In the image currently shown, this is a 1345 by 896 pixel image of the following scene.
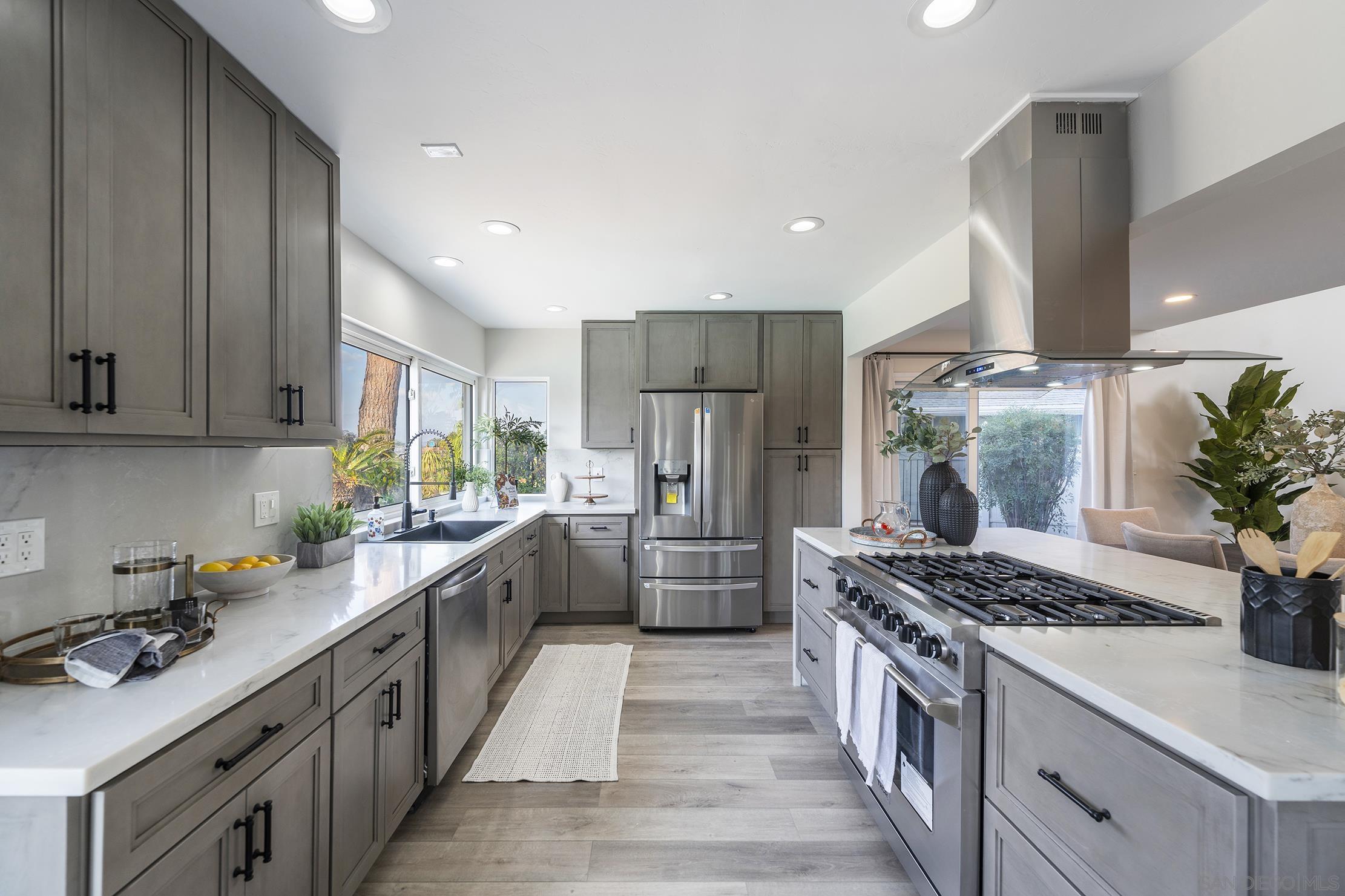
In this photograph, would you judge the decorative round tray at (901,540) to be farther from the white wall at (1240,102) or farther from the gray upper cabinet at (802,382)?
the gray upper cabinet at (802,382)

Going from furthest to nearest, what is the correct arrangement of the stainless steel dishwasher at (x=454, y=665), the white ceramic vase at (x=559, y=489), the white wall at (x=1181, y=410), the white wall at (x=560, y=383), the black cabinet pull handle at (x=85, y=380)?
the white wall at (x=1181, y=410) < the white wall at (x=560, y=383) < the white ceramic vase at (x=559, y=489) < the stainless steel dishwasher at (x=454, y=665) < the black cabinet pull handle at (x=85, y=380)

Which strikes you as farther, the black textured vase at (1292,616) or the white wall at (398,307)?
the white wall at (398,307)

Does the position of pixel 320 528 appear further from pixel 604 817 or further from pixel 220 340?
pixel 604 817

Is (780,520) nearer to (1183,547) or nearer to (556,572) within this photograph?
(556,572)

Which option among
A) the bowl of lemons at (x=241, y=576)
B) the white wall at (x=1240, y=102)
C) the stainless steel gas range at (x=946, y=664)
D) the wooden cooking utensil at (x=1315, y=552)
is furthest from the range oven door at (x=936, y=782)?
the bowl of lemons at (x=241, y=576)

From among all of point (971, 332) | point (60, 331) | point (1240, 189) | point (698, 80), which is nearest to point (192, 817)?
point (60, 331)

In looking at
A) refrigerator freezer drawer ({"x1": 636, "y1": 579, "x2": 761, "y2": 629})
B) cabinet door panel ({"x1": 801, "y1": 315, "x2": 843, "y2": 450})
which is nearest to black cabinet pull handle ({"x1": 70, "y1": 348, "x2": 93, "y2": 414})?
refrigerator freezer drawer ({"x1": 636, "y1": 579, "x2": 761, "y2": 629})

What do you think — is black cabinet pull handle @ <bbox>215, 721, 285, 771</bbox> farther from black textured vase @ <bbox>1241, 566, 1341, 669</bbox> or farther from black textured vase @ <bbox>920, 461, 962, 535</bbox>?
black textured vase @ <bbox>920, 461, 962, 535</bbox>

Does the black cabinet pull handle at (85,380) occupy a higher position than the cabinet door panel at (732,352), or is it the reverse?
the cabinet door panel at (732,352)

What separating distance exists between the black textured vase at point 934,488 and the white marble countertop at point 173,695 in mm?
2272

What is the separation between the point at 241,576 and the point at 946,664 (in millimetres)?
1995

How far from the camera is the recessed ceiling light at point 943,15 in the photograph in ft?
4.23

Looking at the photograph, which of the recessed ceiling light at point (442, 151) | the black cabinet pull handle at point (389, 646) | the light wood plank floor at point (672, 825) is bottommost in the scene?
the light wood plank floor at point (672, 825)

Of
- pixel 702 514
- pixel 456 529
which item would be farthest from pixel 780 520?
pixel 456 529
